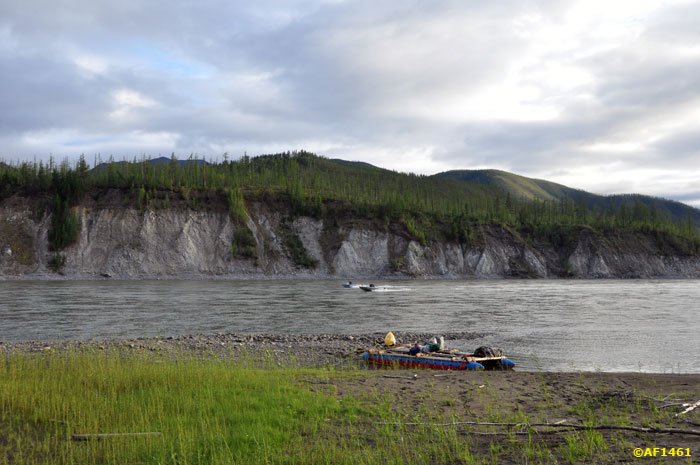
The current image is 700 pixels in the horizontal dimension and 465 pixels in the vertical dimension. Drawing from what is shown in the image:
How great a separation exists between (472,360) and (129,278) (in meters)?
98.4

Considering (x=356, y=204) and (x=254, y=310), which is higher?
(x=356, y=204)

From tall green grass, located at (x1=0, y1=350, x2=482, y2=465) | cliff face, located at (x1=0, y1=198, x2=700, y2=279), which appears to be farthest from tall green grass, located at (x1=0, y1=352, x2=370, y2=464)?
cliff face, located at (x1=0, y1=198, x2=700, y2=279)

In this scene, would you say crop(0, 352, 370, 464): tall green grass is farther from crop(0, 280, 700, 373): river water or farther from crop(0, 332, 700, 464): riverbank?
crop(0, 280, 700, 373): river water

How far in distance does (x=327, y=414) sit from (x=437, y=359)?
10.6 meters

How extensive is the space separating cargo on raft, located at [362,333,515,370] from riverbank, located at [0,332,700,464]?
2774 millimetres

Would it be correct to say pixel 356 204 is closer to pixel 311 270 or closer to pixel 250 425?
pixel 311 270

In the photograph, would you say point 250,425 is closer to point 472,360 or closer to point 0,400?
point 0,400

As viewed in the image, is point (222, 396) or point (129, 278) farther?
point (129, 278)

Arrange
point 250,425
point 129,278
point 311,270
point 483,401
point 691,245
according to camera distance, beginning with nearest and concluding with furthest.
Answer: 1. point 250,425
2. point 483,401
3. point 129,278
4. point 311,270
5. point 691,245

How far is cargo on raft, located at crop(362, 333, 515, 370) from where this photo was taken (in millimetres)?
22297

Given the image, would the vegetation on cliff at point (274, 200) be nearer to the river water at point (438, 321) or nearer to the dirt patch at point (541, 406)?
the river water at point (438, 321)

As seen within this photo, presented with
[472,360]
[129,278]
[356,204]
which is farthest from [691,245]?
[472,360]

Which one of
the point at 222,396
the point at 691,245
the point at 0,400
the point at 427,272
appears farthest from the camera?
the point at 691,245

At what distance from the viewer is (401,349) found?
2427cm
